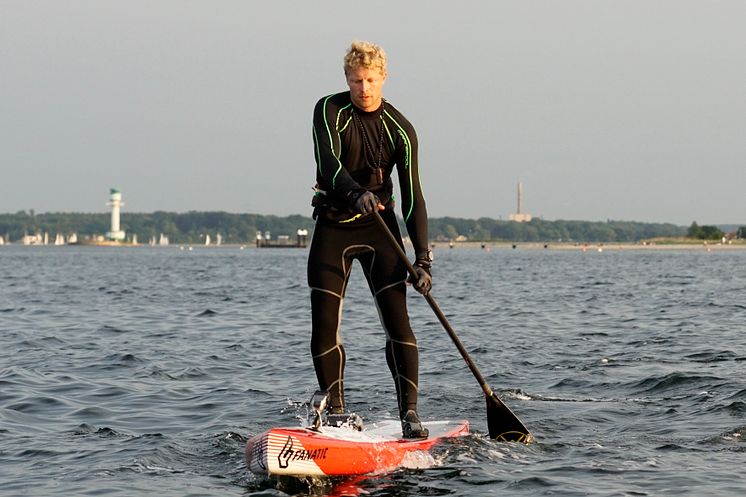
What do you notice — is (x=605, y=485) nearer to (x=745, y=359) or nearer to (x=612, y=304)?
(x=745, y=359)

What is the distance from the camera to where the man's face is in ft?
23.7

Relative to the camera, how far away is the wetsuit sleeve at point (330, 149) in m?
7.28

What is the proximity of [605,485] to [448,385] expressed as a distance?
5.30 meters

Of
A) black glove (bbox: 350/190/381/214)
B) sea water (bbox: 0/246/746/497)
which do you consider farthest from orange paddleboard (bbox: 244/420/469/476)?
black glove (bbox: 350/190/381/214)

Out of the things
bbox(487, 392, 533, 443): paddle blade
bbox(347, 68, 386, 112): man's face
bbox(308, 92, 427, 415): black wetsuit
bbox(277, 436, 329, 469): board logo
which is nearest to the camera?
bbox(277, 436, 329, 469): board logo

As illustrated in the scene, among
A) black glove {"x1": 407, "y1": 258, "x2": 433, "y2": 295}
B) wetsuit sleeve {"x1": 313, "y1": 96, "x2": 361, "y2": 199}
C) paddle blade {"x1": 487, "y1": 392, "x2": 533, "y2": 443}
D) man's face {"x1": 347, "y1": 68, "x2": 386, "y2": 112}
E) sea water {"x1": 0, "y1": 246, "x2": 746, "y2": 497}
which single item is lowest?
sea water {"x1": 0, "y1": 246, "x2": 746, "y2": 497}

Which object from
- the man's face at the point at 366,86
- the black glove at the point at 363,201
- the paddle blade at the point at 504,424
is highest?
the man's face at the point at 366,86

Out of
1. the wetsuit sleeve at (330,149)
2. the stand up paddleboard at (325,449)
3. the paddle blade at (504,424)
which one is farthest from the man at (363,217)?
the paddle blade at (504,424)

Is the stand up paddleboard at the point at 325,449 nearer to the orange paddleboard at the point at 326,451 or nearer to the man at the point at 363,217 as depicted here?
the orange paddleboard at the point at 326,451

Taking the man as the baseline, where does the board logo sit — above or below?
below

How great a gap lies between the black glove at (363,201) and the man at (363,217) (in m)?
0.02

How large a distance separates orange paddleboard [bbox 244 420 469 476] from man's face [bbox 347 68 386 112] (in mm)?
2315

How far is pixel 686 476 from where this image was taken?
7.41m

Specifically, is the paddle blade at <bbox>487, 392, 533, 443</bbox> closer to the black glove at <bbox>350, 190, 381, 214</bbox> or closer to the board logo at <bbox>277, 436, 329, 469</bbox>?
the board logo at <bbox>277, 436, 329, 469</bbox>
